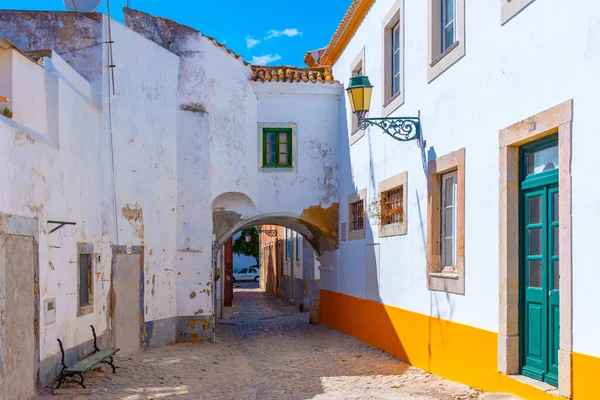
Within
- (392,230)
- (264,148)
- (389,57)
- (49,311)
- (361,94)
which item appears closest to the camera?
(49,311)

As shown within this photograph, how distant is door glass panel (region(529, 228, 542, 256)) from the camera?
21.1ft

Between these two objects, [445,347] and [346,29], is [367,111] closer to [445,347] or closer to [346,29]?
[445,347]

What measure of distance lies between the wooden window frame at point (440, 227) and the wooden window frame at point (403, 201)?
1.10 meters

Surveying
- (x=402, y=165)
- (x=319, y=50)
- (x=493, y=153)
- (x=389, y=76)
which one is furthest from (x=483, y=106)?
(x=319, y=50)

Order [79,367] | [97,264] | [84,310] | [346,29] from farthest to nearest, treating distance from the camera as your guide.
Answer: [346,29], [97,264], [84,310], [79,367]

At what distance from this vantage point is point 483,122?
7.41 meters

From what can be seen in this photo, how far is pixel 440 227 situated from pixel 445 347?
1586mm

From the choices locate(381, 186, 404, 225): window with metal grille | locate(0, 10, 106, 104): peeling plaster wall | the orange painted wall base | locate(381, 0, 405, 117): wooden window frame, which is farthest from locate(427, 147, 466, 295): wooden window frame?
locate(0, 10, 106, 104): peeling plaster wall

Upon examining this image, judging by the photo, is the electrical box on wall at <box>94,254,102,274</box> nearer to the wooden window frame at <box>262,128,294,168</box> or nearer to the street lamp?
the street lamp

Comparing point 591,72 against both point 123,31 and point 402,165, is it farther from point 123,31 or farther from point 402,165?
point 123,31

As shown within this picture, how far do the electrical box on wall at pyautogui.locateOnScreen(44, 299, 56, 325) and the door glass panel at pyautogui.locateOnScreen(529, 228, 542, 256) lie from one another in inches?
222

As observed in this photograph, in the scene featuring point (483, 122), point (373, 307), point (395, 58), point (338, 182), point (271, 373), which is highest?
point (395, 58)

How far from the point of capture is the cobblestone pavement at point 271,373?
8.10 metres

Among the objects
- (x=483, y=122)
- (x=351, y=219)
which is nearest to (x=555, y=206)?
(x=483, y=122)
